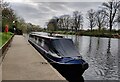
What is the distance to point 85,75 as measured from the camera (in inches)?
567

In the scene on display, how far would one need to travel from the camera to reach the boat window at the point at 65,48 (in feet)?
47.4

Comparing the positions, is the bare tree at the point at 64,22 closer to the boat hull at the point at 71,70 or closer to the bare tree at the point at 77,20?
the bare tree at the point at 77,20

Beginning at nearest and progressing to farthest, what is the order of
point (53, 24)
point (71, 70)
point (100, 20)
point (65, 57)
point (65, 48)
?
point (71, 70) < point (65, 57) < point (65, 48) < point (100, 20) < point (53, 24)

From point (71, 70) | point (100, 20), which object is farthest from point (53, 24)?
point (71, 70)

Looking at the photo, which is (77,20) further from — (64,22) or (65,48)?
(65,48)

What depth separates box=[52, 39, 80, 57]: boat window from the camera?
47.4 feet

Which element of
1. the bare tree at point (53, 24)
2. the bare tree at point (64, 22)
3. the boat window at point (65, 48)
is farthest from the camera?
the bare tree at point (53, 24)

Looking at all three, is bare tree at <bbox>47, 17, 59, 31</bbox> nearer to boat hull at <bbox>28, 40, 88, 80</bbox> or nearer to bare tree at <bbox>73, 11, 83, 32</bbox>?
bare tree at <bbox>73, 11, 83, 32</bbox>

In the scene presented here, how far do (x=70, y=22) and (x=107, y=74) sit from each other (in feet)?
341

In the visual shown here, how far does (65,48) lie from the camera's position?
1498 cm

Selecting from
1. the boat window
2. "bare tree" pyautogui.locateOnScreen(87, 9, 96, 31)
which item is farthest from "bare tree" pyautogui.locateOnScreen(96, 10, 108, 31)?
the boat window

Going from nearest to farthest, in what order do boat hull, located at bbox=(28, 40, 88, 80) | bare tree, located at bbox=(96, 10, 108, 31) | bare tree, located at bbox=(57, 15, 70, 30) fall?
boat hull, located at bbox=(28, 40, 88, 80) < bare tree, located at bbox=(96, 10, 108, 31) < bare tree, located at bbox=(57, 15, 70, 30)

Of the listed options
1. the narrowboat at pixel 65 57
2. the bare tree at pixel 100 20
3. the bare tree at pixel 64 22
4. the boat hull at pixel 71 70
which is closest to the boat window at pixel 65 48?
the narrowboat at pixel 65 57

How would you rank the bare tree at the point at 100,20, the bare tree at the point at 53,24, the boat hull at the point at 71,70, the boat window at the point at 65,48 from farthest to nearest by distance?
the bare tree at the point at 53,24 < the bare tree at the point at 100,20 < the boat window at the point at 65,48 < the boat hull at the point at 71,70
